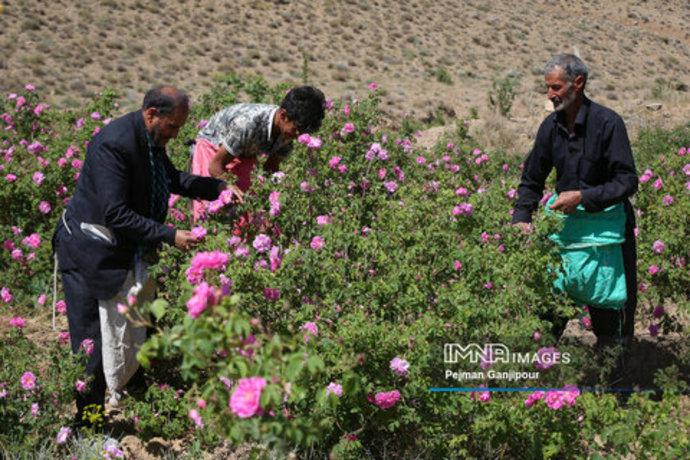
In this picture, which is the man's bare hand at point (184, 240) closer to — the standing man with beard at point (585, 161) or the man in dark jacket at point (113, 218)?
the man in dark jacket at point (113, 218)

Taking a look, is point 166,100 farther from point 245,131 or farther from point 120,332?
point 120,332

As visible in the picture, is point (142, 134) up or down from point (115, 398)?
up

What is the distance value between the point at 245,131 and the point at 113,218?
0.95 meters

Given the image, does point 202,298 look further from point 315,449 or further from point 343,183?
point 343,183

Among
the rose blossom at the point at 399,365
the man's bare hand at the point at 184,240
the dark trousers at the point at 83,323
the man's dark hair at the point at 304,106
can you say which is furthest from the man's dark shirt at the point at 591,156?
the dark trousers at the point at 83,323

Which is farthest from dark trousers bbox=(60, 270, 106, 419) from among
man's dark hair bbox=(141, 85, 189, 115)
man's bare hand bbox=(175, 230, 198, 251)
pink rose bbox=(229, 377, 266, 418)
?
pink rose bbox=(229, 377, 266, 418)

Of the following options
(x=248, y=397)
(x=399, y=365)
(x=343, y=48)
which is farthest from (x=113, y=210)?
(x=343, y=48)

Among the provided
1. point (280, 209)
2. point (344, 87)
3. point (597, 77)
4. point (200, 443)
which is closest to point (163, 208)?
point (280, 209)

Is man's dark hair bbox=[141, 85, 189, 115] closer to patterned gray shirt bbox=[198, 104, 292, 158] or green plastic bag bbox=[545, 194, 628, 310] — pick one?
patterned gray shirt bbox=[198, 104, 292, 158]

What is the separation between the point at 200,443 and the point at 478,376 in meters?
1.16

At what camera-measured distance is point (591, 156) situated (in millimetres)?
3430

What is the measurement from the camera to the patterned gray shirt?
3.91m

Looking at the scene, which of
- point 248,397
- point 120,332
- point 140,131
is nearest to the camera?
point 248,397

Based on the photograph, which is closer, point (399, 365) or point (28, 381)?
point (399, 365)
